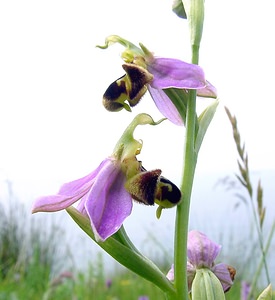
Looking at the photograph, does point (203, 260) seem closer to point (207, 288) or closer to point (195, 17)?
point (207, 288)

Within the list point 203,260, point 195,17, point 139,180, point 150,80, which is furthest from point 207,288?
point 195,17

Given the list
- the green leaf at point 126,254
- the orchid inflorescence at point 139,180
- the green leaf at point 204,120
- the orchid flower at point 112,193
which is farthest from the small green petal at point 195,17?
the green leaf at point 126,254

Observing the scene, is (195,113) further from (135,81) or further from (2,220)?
(2,220)

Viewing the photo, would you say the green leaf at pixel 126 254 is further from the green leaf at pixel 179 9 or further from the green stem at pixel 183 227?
Result: the green leaf at pixel 179 9

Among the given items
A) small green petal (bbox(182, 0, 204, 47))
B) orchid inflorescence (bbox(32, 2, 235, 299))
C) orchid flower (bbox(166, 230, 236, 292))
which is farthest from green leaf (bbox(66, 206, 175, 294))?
small green petal (bbox(182, 0, 204, 47))

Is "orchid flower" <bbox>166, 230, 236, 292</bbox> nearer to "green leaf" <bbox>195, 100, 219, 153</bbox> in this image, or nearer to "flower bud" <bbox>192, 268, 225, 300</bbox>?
"flower bud" <bbox>192, 268, 225, 300</bbox>

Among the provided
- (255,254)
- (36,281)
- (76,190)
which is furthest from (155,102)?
(36,281)
